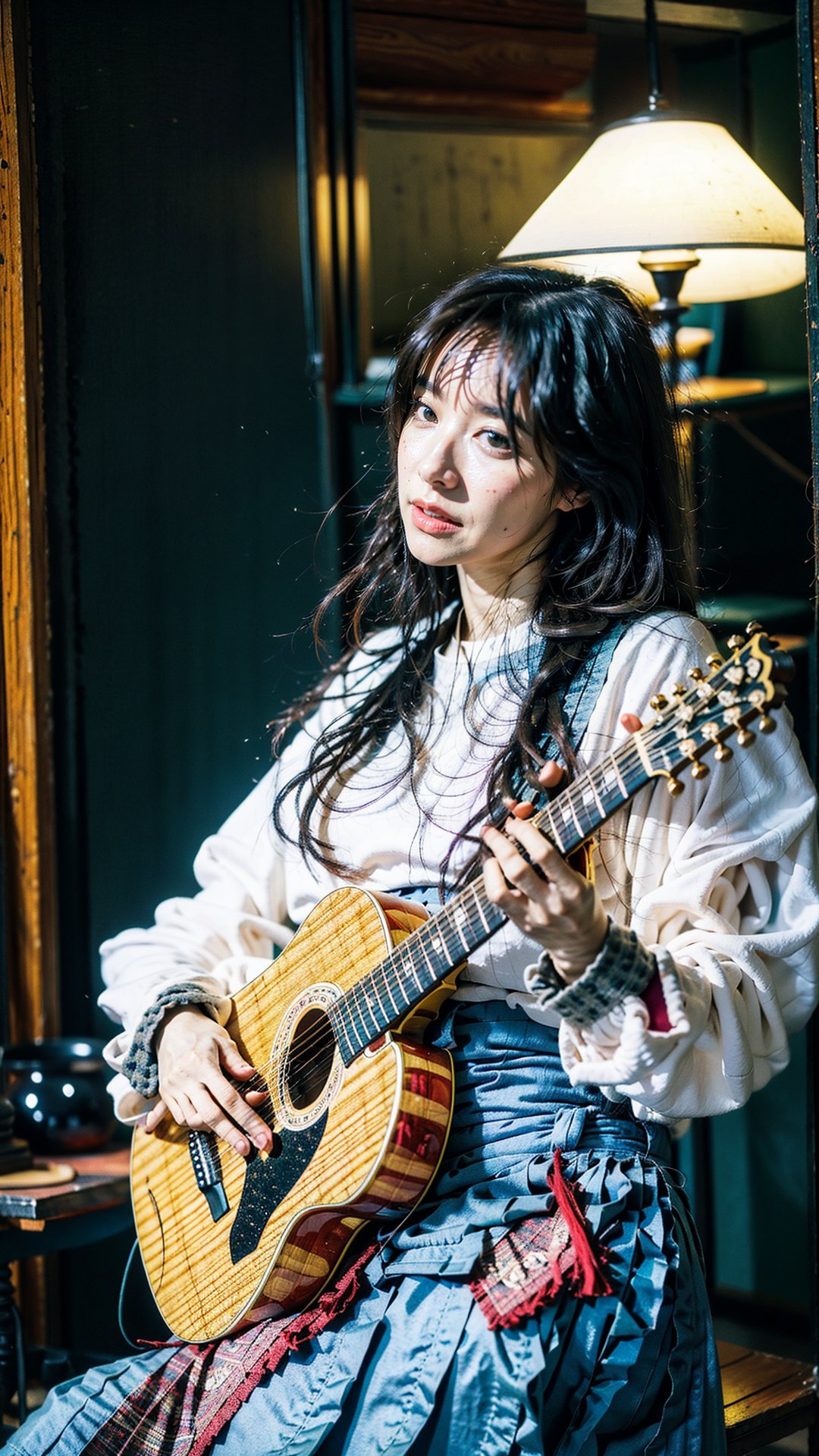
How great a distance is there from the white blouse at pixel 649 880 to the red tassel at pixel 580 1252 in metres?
0.12

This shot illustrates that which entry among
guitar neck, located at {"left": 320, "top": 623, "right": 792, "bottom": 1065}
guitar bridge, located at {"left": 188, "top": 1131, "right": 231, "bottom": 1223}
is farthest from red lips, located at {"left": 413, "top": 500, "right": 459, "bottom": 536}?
guitar bridge, located at {"left": 188, "top": 1131, "right": 231, "bottom": 1223}

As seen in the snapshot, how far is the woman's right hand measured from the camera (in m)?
1.81

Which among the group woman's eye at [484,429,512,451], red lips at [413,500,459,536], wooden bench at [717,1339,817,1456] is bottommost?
wooden bench at [717,1339,817,1456]

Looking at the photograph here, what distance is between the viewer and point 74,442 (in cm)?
250

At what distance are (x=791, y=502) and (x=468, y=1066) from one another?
5.58ft

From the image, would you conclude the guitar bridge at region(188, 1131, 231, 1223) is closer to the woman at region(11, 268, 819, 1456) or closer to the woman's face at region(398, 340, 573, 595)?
the woman at region(11, 268, 819, 1456)

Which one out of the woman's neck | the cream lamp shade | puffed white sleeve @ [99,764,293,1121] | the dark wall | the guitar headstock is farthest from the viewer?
the dark wall

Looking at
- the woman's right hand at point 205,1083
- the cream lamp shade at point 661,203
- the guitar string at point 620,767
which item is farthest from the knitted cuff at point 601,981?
the cream lamp shade at point 661,203

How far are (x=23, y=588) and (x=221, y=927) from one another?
70cm

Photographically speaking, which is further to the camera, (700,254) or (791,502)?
(791,502)

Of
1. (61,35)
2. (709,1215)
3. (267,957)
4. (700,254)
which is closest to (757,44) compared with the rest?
(700,254)

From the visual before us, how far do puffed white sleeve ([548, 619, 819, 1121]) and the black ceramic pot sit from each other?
Answer: 1.05 m

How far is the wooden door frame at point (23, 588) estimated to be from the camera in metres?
2.38

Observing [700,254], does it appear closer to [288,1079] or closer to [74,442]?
[74,442]
